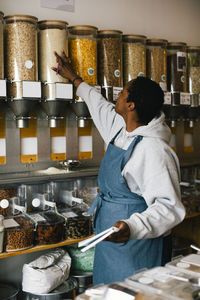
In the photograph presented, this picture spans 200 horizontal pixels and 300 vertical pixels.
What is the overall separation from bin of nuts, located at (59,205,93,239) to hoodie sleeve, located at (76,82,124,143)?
0.49 m

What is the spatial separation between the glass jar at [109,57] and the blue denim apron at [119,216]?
762 millimetres

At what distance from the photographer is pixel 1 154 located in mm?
2514

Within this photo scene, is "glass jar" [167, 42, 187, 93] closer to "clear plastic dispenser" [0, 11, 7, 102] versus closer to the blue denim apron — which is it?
the blue denim apron

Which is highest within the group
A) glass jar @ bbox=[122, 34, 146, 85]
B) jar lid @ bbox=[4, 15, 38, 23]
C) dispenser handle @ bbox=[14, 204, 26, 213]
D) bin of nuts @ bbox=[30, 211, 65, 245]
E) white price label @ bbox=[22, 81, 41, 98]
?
jar lid @ bbox=[4, 15, 38, 23]

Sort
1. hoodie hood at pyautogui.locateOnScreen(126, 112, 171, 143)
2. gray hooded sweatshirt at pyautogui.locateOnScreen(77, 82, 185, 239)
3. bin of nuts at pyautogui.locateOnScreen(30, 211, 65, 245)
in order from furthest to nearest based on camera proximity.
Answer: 1. bin of nuts at pyautogui.locateOnScreen(30, 211, 65, 245)
2. hoodie hood at pyautogui.locateOnScreen(126, 112, 171, 143)
3. gray hooded sweatshirt at pyautogui.locateOnScreen(77, 82, 185, 239)

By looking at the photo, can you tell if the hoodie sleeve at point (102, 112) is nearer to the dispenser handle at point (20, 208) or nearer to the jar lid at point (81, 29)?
the jar lid at point (81, 29)

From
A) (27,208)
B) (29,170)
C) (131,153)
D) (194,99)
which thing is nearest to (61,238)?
(27,208)

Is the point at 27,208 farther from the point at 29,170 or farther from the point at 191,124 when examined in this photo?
the point at 191,124

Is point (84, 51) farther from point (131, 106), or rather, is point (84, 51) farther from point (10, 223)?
point (10, 223)

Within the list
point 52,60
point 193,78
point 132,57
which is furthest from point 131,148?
point 193,78

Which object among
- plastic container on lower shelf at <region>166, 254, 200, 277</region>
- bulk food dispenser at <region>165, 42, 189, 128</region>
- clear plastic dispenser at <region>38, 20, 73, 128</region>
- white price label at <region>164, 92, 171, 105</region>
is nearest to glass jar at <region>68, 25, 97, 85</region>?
clear plastic dispenser at <region>38, 20, 73, 128</region>

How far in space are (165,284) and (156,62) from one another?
6.64ft

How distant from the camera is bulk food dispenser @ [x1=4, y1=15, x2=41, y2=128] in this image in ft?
7.31

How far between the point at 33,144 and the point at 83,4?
1.11m
